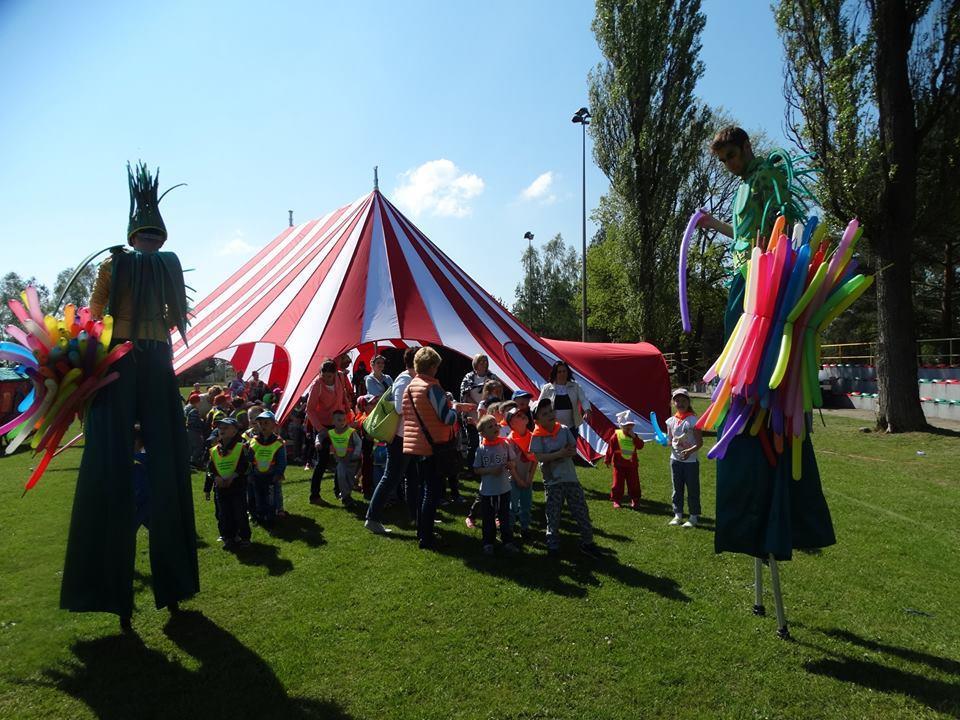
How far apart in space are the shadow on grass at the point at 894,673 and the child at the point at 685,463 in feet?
7.05

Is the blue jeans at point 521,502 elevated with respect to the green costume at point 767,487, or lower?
lower

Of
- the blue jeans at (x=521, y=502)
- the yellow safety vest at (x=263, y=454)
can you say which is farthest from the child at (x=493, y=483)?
the yellow safety vest at (x=263, y=454)

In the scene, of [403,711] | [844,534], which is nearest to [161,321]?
[403,711]

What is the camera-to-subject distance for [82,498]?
2.95 metres

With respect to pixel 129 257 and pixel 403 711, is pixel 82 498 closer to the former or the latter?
pixel 129 257

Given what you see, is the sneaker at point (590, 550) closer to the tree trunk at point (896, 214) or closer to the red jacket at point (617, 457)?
the red jacket at point (617, 457)

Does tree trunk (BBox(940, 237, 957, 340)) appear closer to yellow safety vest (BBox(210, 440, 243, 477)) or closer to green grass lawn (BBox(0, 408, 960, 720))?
green grass lawn (BBox(0, 408, 960, 720))

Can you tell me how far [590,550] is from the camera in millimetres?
4438

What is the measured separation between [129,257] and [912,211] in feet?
42.1

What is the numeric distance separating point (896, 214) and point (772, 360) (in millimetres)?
10806

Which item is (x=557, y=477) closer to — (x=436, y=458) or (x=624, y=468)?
(x=436, y=458)

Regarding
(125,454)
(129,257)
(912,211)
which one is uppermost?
(912,211)

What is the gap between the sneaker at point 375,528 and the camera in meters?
5.07

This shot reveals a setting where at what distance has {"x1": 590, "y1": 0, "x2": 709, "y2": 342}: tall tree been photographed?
17.8 m
